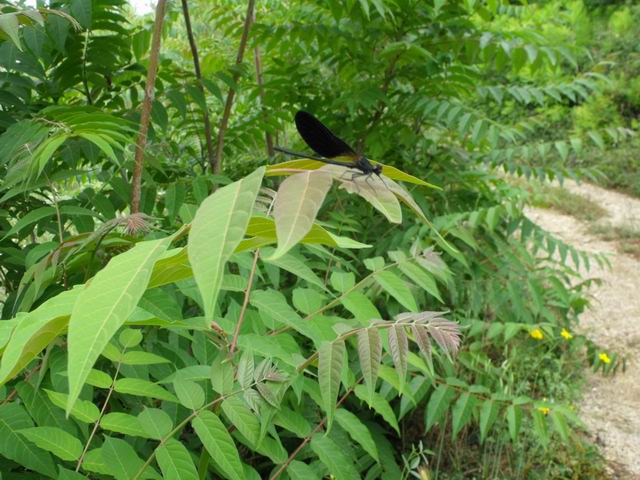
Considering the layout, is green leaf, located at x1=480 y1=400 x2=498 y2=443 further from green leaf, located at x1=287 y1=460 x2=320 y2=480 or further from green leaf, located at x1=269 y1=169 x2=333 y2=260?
green leaf, located at x1=269 y1=169 x2=333 y2=260

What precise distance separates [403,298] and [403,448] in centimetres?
142

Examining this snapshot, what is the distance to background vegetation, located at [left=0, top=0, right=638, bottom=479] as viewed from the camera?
643 millimetres

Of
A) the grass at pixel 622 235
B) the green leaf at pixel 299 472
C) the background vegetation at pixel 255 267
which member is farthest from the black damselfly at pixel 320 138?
the grass at pixel 622 235

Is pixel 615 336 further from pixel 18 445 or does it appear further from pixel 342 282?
pixel 18 445

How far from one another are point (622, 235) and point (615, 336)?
265cm

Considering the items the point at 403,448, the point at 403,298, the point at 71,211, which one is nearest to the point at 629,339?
the point at 403,448

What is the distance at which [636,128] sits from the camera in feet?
31.0

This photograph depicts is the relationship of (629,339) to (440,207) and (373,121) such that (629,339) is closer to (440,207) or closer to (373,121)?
(440,207)

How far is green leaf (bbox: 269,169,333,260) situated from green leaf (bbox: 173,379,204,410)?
484 mm

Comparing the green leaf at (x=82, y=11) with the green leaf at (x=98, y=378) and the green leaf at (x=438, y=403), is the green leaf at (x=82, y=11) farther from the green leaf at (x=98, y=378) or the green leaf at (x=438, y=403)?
the green leaf at (x=438, y=403)

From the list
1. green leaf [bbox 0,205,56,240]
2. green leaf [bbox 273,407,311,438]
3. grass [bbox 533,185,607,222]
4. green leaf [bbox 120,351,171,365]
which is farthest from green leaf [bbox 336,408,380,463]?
grass [bbox 533,185,607,222]

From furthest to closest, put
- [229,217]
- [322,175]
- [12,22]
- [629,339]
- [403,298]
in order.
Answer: [629,339], [403,298], [12,22], [322,175], [229,217]

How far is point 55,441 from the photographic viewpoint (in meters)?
0.85

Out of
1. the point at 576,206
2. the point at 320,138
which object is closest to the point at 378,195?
the point at 320,138
